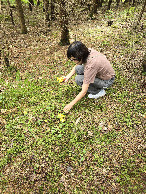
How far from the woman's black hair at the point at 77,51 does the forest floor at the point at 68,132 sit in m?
1.49

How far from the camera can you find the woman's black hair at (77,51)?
294cm

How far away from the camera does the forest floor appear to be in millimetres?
2822

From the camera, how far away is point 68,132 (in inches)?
137

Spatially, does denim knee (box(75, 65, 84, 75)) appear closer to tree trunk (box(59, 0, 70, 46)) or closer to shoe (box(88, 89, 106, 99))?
shoe (box(88, 89, 106, 99))

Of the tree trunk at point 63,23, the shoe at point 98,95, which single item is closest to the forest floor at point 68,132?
the shoe at point 98,95

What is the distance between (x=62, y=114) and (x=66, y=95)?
729mm

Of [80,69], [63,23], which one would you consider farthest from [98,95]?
[63,23]

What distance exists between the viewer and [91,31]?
787 centimetres

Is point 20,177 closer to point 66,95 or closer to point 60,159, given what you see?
point 60,159

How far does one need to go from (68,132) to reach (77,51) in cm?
192

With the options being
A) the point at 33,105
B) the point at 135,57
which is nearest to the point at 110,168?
the point at 33,105

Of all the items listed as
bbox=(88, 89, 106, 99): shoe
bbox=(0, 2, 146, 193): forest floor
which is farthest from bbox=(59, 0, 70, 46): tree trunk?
bbox=(88, 89, 106, 99): shoe

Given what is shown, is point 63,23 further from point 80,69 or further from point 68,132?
point 68,132

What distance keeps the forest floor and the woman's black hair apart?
1490 mm
